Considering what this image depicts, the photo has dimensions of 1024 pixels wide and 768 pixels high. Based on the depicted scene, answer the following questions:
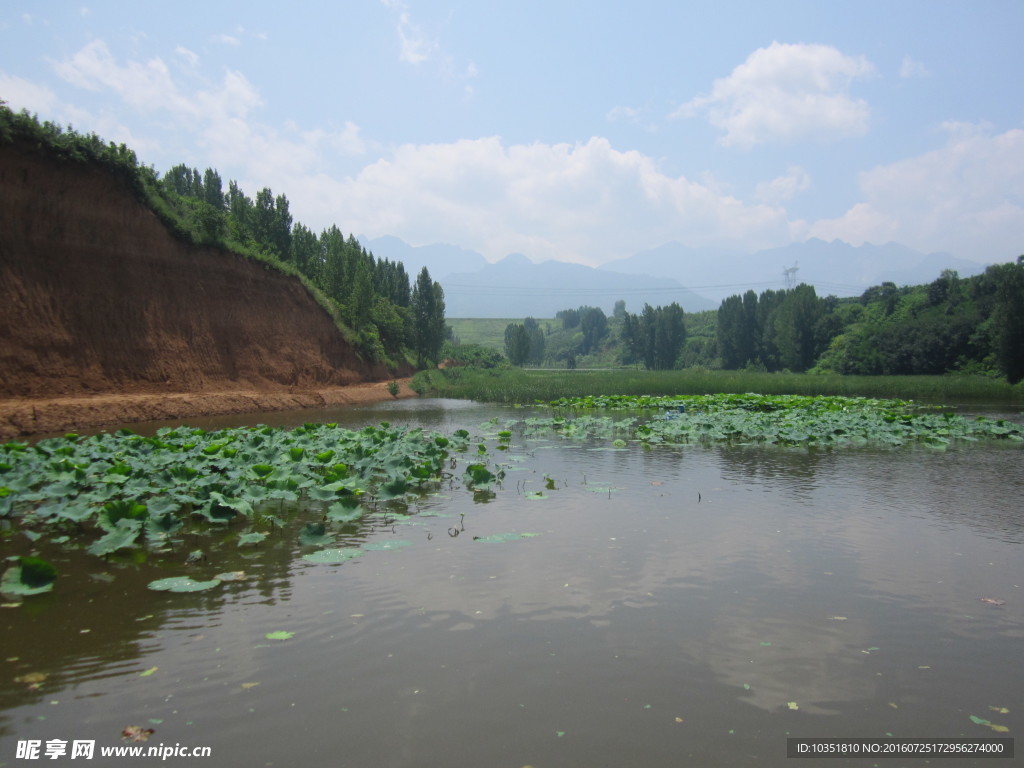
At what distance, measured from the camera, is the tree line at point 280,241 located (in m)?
22.9

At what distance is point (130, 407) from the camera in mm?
21547

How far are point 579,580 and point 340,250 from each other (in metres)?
43.0

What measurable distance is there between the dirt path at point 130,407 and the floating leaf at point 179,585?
1485 centimetres

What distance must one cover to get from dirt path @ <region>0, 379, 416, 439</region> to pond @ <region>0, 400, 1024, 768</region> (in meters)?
13.4

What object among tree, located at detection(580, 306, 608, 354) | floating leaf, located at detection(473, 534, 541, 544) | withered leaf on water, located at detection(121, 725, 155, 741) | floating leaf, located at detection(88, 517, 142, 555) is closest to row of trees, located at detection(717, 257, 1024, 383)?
floating leaf, located at detection(473, 534, 541, 544)

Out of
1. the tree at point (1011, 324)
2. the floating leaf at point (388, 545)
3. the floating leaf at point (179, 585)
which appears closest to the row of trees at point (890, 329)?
the tree at point (1011, 324)

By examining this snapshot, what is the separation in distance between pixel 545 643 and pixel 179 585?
11.2 ft

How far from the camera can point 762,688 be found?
13.6 ft

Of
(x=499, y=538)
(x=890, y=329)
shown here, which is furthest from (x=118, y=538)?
(x=890, y=329)

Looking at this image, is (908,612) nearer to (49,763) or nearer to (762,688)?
(762,688)

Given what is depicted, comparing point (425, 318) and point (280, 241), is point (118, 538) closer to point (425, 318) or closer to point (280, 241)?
point (280, 241)

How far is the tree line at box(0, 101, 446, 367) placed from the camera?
22938mm

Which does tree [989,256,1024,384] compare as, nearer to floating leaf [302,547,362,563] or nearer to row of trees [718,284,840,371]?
row of trees [718,284,840,371]

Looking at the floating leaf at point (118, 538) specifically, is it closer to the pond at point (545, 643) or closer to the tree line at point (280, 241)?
the pond at point (545, 643)
